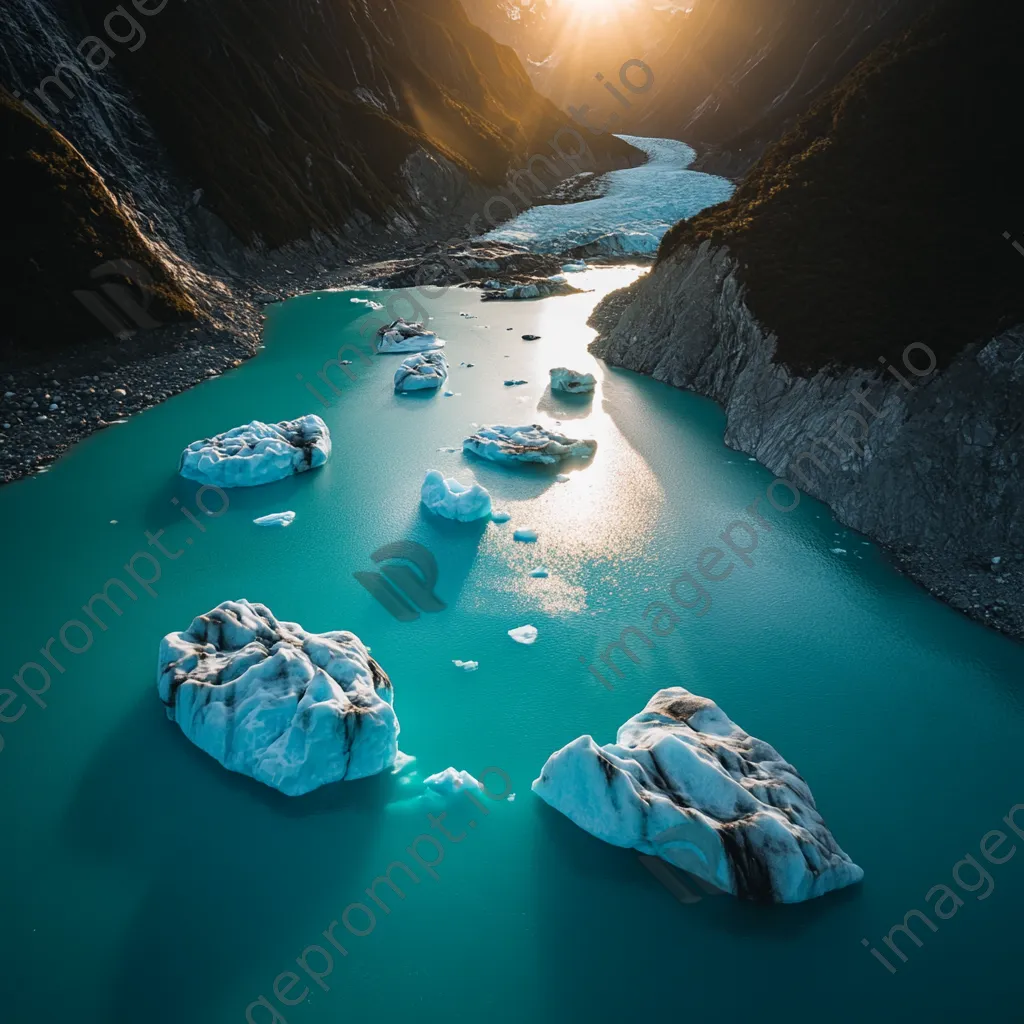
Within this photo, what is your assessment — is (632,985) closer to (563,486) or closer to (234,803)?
(234,803)

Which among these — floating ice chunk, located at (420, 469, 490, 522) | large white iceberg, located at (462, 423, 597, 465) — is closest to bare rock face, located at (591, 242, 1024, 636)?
large white iceberg, located at (462, 423, 597, 465)

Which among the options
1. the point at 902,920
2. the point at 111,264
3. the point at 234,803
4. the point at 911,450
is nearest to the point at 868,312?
the point at 911,450

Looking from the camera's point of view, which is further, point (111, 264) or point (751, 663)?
point (111, 264)

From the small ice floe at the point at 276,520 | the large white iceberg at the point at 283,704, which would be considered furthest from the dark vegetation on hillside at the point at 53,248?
the large white iceberg at the point at 283,704

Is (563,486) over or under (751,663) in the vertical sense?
under

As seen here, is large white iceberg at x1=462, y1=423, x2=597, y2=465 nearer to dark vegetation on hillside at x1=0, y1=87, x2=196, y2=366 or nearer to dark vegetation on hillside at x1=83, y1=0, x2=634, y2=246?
dark vegetation on hillside at x1=0, y1=87, x2=196, y2=366

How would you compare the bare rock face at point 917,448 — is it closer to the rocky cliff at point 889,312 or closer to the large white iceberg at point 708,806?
the rocky cliff at point 889,312
